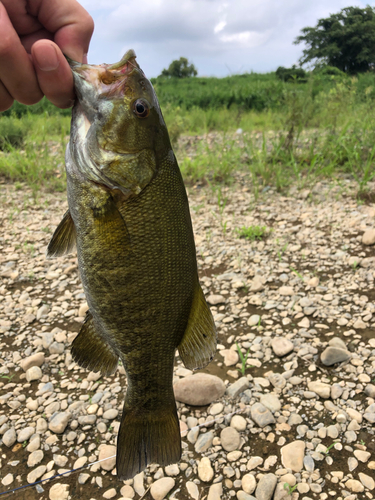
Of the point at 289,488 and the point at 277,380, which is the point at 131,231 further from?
the point at 277,380

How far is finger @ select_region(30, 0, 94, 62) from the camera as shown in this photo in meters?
1.81

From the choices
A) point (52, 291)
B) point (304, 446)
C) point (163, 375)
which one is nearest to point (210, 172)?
point (52, 291)

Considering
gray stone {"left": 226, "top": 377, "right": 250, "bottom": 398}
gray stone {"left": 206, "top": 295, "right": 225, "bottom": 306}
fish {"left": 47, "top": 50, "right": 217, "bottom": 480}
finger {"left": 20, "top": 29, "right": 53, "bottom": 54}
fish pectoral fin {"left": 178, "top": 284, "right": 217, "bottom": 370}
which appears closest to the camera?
fish {"left": 47, "top": 50, "right": 217, "bottom": 480}

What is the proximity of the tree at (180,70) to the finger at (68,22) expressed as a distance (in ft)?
116

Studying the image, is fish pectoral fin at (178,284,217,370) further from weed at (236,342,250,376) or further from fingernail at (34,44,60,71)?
weed at (236,342,250,376)

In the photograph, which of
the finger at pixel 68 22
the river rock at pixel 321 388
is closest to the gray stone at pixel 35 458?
the river rock at pixel 321 388

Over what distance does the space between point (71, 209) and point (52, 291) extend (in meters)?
2.90

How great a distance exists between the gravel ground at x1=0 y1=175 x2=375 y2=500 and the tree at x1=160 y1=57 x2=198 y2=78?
33010mm

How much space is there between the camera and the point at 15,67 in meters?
1.57

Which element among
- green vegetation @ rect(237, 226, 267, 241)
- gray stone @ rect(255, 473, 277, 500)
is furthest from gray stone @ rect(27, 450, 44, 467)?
green vegetation @ rect(237, 226, 267, 241)

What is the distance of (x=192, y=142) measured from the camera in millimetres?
9078

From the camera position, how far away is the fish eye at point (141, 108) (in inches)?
59.9

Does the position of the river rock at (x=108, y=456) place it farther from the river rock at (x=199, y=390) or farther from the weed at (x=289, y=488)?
the weed at (x=289, y=488)

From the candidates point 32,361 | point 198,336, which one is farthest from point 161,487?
point 32,361
